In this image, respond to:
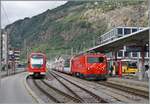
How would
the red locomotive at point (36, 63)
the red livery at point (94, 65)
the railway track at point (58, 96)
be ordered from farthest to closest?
the red locomotive at point (36, 63) → the red livery at point (94, 65) → the railway track at point (58, 96)

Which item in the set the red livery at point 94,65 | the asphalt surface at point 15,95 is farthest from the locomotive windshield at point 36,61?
the asphalt surface at point 15,95

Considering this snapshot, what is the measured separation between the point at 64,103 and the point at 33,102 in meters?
1.45

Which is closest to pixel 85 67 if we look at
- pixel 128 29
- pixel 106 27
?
pixel 128 29

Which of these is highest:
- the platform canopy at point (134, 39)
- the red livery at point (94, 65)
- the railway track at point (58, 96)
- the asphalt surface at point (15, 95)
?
the platform canopy at point (134, 39)

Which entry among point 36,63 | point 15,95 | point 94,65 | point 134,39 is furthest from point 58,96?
point 36,63

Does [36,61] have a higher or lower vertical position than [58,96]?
higher

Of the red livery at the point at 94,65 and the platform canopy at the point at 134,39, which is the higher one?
the platform canopy at the point at 134,39

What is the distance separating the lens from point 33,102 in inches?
785

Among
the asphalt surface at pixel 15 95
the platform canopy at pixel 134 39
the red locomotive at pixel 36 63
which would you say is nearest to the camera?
the asphalt surface at pixel 15 95

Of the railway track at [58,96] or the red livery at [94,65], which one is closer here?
the railway track at [58,96]

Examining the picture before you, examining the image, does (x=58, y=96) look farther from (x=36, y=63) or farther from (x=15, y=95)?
(x=36, y=63)

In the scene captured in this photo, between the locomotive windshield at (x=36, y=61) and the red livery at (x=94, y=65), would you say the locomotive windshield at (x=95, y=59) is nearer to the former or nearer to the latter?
the red livery at (x=94, y=65)

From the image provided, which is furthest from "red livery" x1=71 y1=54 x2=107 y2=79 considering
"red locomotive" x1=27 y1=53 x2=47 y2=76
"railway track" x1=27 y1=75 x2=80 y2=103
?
"railway track" x1=27 y1=75 x2=80 y2=103

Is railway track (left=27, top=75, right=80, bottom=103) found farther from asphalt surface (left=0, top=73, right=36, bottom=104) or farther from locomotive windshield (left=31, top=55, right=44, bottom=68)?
locomotive windshield (left=31, top=55, right=44, bottom=68)
